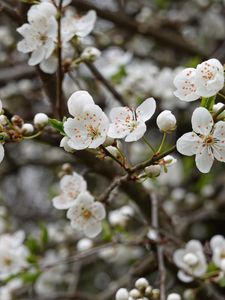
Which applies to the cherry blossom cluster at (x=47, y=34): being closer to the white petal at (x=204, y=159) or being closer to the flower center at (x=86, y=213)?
the flower center at (x=86, y=213)

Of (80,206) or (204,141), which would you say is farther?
(80,206)

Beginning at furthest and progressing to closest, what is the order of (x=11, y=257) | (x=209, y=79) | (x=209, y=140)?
1. (x=11, y=257)
2. (x=209, y=140)
3. (x=209, y=79)

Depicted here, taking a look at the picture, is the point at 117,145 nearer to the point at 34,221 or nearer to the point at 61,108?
the point at 61,108

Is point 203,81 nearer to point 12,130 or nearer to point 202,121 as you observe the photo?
point 202,121

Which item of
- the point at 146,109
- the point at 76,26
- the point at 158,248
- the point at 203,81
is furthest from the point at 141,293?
the point at 76,26

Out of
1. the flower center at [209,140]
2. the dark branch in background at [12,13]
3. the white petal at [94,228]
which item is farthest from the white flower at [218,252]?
the dark branch in background at [12,13]

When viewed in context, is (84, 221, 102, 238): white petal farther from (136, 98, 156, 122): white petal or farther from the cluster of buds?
(136, 98, 156, 122): white petal
